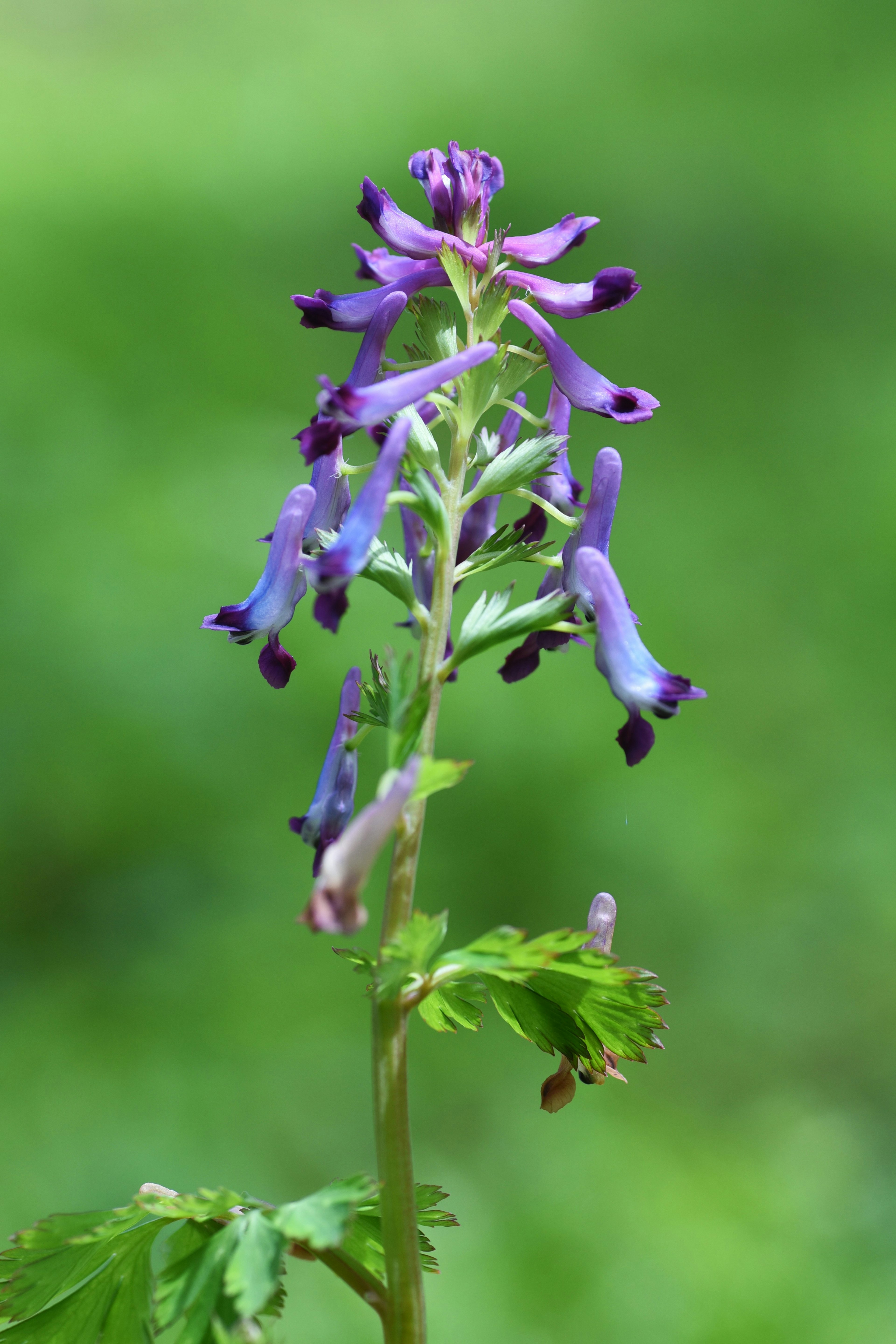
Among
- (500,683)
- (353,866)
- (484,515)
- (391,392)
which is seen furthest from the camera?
(500,683)

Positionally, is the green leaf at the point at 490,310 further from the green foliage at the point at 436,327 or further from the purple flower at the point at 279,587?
the purple flower at the point at 279,587

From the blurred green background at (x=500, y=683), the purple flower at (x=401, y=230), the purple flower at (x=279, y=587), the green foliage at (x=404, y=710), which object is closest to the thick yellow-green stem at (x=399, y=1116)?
the green foliage at (x=404, y=710)

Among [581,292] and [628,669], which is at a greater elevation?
[581,292]

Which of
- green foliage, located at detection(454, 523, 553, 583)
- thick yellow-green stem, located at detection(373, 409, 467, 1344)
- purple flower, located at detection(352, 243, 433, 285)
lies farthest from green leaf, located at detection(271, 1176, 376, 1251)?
purple flower, located at detection(352, 243, 433, 285)

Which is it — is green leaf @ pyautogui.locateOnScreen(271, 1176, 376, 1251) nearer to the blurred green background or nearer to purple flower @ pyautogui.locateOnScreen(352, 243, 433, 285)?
purple flower @ pyautogui.locateOnScreen(352, 243, 433, 285)

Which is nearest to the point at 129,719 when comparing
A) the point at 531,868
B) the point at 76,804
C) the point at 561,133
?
the point at 76,804

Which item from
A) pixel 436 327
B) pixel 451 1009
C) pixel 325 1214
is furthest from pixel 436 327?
pixel 325 1214

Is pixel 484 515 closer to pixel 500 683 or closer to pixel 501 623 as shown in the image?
pixel 501 623
